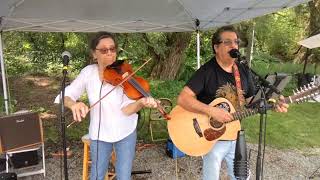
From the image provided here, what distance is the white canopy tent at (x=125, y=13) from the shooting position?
4.34 metres

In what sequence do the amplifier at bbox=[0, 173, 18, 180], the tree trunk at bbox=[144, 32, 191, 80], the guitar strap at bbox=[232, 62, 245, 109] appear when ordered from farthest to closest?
the tree trunk at bbox=[144, 32, 191, 80] < the amplifier at bbox=[0, 173, 18, 180] < the guitar strap at bbox=[232, 62, 245, 109]

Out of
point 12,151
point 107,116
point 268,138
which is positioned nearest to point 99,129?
point 107,116

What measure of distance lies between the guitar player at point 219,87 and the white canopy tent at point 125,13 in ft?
5.34

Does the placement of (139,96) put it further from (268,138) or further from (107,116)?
(268,138)

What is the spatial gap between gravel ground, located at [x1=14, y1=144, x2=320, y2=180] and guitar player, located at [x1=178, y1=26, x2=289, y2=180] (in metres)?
1.63

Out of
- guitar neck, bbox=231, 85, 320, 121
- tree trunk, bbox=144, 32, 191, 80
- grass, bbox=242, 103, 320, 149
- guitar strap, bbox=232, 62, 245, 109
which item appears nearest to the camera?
guitar neck, bbox=231, 85, 320, 121

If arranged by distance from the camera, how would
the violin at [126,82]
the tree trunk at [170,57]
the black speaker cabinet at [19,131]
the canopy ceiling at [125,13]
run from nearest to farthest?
the violin at [126,82] → the black speaker cabinet at [19,131] → the canopy ceiling at [125,13] → the tree trunk at [170,57]

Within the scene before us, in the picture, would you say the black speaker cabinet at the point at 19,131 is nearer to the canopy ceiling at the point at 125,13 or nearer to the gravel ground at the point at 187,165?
the gravel ground at the point at 187,165

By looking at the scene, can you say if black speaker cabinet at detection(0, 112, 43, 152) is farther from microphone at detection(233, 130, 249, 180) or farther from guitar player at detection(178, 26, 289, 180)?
microphone at detection(233, 130, 249, 180)

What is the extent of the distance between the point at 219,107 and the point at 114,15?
8.64 feet

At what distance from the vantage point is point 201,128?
297 centimetres

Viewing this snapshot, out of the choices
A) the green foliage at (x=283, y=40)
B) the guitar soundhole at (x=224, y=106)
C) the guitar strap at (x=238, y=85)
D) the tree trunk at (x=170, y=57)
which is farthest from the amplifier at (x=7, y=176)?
the green foliage at (x=283, y=40)

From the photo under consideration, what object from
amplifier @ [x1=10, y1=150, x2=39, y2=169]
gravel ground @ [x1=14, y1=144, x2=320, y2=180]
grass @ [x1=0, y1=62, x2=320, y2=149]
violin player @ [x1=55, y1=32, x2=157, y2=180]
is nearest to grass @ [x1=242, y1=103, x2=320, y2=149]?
grass @ [x1=0, y1=62, x2=320, y2=149]

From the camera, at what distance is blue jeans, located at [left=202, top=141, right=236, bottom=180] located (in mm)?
2801
